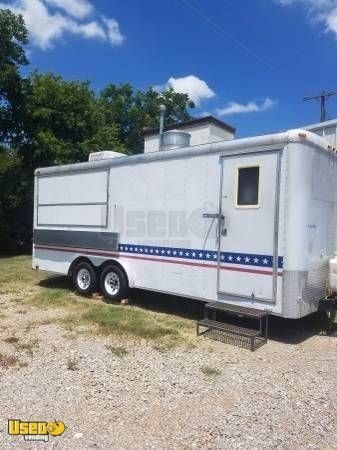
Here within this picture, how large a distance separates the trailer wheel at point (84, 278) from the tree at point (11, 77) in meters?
12.7

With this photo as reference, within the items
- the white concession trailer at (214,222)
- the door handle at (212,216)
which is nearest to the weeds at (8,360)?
the white concession trailer at (214,222)

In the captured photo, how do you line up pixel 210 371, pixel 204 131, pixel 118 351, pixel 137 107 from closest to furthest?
1. pixel 210 371
2. pixel 118 351
3. pixel 204 131
4. pixel 137 107

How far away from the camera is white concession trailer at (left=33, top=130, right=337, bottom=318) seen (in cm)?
609

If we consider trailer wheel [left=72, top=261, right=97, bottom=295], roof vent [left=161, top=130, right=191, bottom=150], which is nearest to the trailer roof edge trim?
roof vent [left=161, top=130, right=191, bottom=150]

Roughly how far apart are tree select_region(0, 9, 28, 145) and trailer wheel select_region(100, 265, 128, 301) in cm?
1341

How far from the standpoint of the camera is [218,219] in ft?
22.5

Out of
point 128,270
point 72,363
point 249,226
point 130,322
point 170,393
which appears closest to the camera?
point 170,393

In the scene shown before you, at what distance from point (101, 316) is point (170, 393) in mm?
3199

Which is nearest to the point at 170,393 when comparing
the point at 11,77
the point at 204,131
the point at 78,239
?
the point at 78,239

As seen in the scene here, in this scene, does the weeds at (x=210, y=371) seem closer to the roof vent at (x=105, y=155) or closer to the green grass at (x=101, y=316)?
the green grass at (x=101, y=316)

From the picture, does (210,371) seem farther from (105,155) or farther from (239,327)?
(105,155)

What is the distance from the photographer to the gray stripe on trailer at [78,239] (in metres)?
8.69

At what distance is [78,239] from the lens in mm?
9281

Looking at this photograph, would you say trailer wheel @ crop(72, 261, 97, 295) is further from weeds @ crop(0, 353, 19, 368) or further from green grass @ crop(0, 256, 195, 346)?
weeds @ crop(0, 353, 19, 368)
